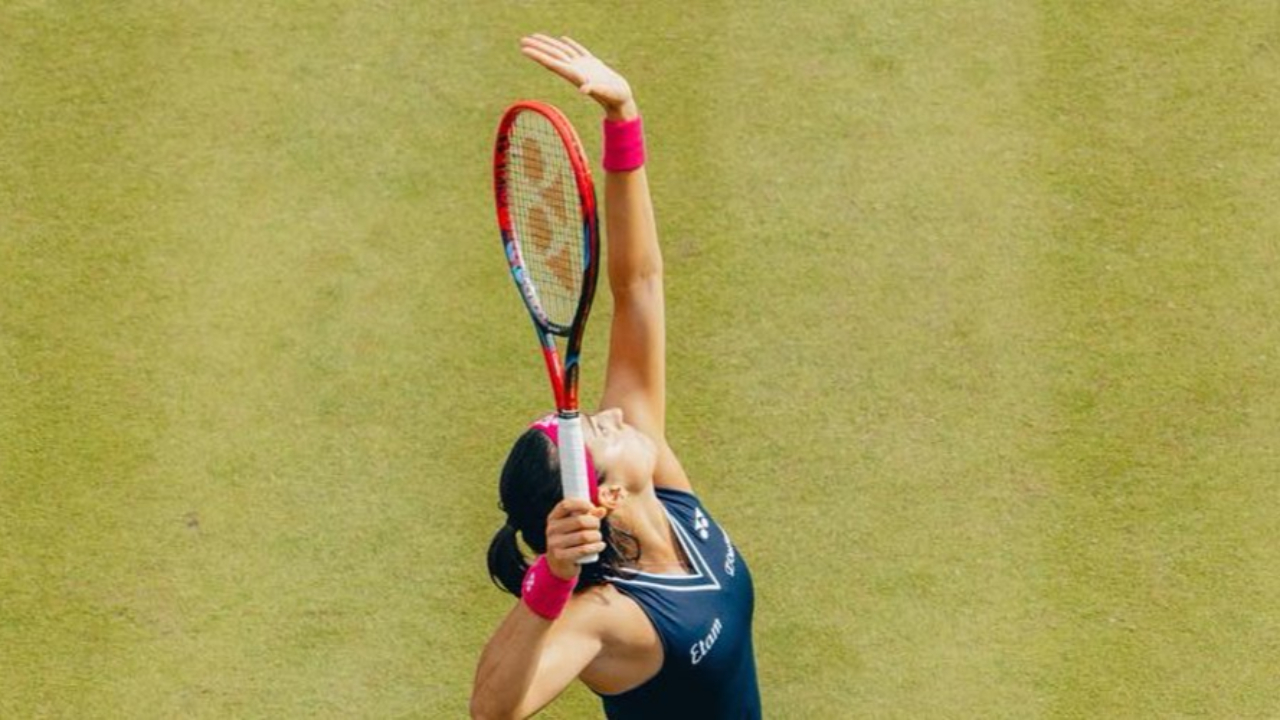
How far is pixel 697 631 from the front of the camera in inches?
251

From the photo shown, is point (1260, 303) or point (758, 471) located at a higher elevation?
point (1260, 303)

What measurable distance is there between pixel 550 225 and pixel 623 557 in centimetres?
123

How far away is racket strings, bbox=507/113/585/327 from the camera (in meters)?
6.63

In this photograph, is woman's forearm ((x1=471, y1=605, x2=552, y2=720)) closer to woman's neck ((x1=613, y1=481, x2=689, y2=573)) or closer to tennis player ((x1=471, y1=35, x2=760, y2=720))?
tennis player ((x1=471, y1=35, x2=760, y2=720))

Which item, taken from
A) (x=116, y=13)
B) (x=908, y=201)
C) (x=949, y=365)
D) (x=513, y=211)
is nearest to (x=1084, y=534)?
(x=949, y=365)

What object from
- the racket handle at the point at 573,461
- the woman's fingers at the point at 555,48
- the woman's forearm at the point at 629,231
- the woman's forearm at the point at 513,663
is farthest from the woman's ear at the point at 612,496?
the woman's fingers at the point at 555,48

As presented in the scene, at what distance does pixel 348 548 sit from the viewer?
28.6 ft

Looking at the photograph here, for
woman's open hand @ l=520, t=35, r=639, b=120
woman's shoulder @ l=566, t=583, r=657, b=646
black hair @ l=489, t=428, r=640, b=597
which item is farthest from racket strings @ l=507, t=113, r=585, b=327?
woman's shoulder @ l=566, t=583, r=657, b=646

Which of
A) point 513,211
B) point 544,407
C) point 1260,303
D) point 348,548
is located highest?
point 513,211

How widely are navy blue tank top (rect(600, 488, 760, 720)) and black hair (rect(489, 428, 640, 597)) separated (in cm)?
7

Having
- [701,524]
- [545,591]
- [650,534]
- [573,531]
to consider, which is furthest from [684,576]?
[573,531]

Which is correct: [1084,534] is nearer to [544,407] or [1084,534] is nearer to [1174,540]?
[1174,540]

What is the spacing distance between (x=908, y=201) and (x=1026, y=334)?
0.93 metres

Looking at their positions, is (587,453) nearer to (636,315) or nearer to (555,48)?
(636,315)
